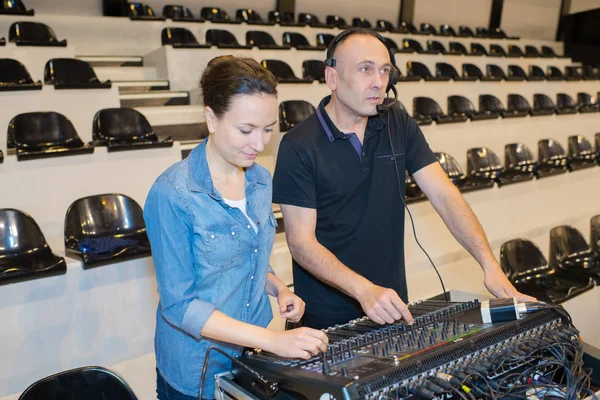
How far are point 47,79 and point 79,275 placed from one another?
7.81ft

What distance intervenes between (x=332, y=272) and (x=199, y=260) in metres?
0.48

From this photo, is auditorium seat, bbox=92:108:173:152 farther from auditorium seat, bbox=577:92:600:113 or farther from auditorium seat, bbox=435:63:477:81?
auditorium seat, bbox=577:92:600:113

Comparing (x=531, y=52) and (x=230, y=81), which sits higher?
(x=531, y=52)

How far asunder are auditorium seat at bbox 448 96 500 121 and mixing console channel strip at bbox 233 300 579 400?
512 cm

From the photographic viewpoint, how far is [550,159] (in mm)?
6000

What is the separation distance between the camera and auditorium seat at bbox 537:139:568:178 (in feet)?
18.2

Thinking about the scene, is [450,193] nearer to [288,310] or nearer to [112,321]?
[288,310]

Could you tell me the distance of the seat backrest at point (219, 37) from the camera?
7.16 meters

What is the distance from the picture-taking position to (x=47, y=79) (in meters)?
4.79

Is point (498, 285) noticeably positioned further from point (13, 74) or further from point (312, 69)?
point (312, 69)

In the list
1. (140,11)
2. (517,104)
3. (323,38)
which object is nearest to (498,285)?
(517,104)

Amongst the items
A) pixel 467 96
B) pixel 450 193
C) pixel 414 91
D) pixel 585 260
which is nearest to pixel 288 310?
pixel 450 193

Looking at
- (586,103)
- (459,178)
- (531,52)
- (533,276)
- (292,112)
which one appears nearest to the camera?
(533,276)

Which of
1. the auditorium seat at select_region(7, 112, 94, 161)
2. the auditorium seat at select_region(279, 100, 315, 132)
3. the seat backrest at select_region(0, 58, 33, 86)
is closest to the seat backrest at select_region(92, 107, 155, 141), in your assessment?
the auditorium seat at select_region(7, 112, 94, 161)
